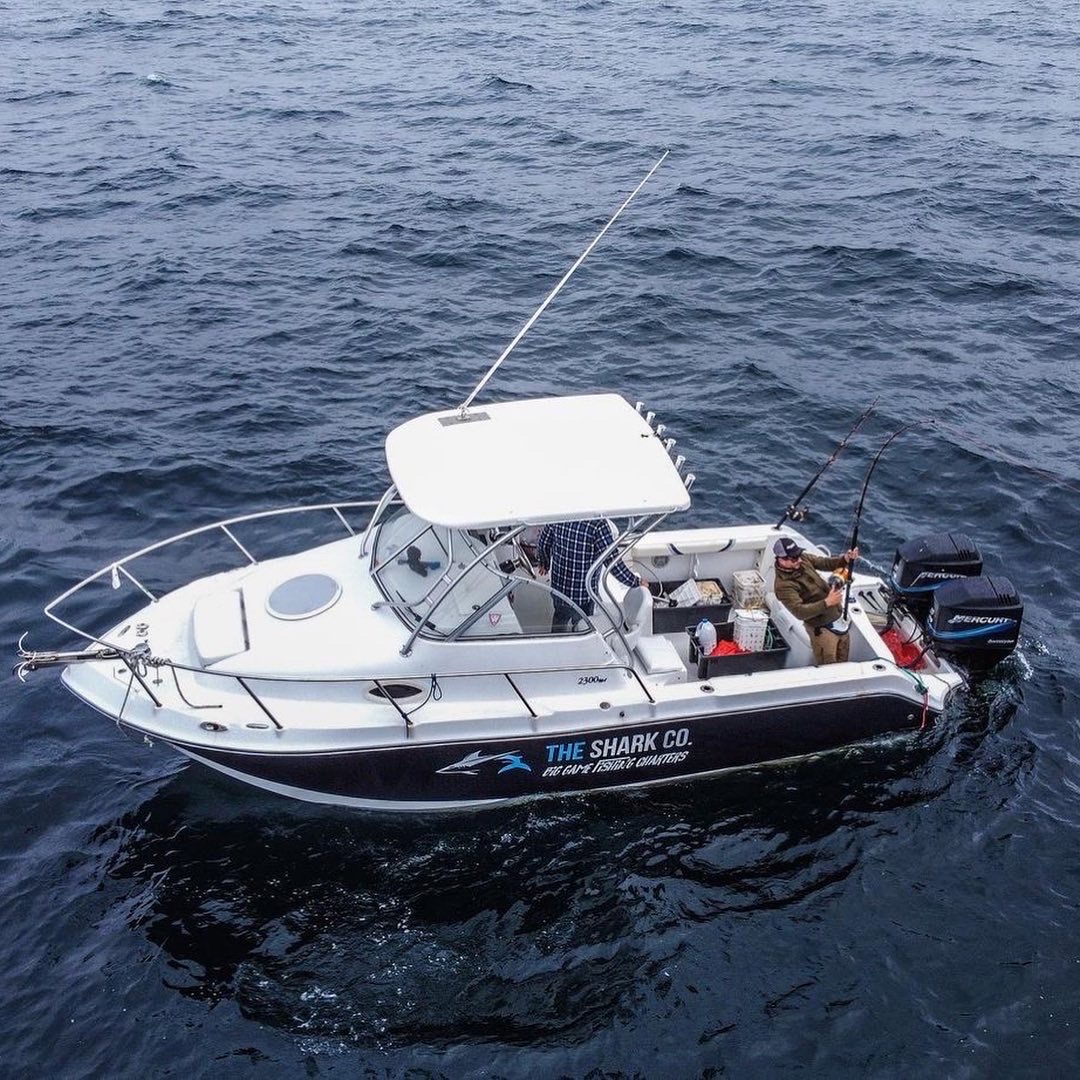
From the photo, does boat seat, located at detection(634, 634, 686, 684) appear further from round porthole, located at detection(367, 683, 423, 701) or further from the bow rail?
the bow rail

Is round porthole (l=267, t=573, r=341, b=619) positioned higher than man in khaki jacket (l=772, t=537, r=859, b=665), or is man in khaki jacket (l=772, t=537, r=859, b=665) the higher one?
round porthole (l=267, t=573, r=341, b=619)

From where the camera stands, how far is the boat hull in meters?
10.1

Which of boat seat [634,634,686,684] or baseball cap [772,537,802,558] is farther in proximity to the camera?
baseball cap [772,537,802,558]

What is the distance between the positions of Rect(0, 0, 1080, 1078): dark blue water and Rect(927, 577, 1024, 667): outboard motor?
939 millimetres

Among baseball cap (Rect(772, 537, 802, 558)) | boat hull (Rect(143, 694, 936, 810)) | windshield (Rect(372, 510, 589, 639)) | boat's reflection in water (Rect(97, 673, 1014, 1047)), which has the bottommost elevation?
boat's reflection in water (Rect(97, 673, 1014, 1047))

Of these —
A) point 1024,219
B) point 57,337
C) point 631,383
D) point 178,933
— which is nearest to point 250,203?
point 57,337

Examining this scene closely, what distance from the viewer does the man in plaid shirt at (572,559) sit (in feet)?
33.6

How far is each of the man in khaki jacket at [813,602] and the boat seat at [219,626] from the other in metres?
5.35

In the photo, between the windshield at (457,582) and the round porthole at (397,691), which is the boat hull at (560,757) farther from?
the windshield at (457,582)

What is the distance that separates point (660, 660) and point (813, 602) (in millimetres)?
1754

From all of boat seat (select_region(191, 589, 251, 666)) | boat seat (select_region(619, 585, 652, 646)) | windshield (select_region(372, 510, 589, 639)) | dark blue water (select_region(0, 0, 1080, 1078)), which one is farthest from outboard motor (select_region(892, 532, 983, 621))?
boat seat (select_region(191, 589, 251, 666))

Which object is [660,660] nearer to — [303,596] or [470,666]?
[470,666]

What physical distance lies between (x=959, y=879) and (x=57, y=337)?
1692 centimetres

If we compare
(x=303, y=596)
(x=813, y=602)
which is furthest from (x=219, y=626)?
(x=813, y=602)
